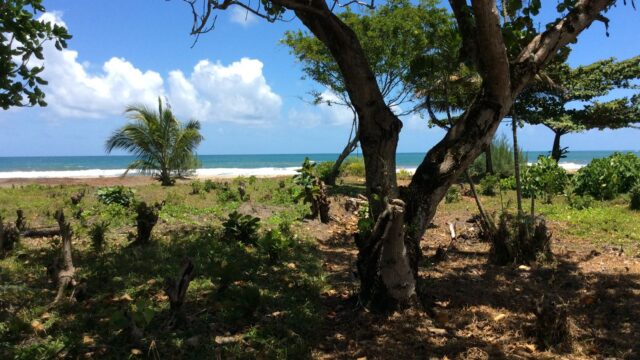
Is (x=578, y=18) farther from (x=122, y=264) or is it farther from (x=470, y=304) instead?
(x=122, y=264)

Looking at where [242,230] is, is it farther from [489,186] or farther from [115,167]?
[115,167]

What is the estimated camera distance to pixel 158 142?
16.0 m

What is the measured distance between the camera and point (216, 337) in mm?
3850

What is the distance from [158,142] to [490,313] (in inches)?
543

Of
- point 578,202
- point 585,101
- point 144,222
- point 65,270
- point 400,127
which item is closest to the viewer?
point 400,127

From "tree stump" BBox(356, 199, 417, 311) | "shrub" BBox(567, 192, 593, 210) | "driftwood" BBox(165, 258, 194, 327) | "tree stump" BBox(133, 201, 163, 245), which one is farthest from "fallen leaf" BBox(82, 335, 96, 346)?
"shrub" BBox(567, 192, 593, 210)

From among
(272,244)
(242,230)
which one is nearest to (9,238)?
(242,230)

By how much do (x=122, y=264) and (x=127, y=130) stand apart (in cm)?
1073

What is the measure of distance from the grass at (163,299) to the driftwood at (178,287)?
0.48 feet

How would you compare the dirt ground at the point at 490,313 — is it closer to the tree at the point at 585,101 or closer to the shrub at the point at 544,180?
the shrub at the point at 544,180

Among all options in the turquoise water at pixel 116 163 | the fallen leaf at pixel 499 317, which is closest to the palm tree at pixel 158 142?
the fallen leaf at pixel 499 317

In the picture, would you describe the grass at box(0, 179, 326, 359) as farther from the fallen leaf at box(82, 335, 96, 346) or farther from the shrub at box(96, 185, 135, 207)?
the shrub at box(96, 185, 135, 207)

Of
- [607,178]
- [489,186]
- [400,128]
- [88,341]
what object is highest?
[400,128]

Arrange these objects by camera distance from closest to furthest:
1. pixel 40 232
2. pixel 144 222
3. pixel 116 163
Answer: pixel 144 222
pixel 40 232
pixel 116 163
